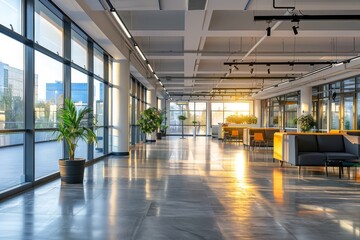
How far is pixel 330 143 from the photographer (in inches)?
362

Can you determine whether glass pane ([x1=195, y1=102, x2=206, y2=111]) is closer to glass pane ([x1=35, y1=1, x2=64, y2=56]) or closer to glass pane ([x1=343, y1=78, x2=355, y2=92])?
glass pane ([x1=343, y1=78, x2=355, y2=92])

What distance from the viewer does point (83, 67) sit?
9.27 m

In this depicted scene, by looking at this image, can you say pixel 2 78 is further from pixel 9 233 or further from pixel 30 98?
pixel 9 233

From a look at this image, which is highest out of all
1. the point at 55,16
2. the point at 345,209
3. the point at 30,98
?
the point at 55,16

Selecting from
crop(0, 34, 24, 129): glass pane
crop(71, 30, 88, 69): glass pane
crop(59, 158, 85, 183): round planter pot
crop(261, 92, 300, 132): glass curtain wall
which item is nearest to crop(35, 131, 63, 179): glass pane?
crop(59, 158, 85, 183): round planter pot

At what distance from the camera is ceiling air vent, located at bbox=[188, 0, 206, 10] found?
6.79m

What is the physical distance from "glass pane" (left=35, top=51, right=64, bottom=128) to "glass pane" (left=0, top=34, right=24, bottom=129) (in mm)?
663

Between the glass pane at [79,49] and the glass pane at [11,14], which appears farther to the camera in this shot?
the glass pane at [79,49]

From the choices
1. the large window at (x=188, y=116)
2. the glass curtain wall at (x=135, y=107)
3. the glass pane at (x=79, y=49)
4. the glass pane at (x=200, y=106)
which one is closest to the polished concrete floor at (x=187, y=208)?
the glass pane at (x=79, y=49)

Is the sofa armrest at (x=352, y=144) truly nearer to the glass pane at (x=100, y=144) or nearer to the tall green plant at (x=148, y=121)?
the glass pane at (x=100, y=144)

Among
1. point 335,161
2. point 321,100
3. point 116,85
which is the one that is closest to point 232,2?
point 335,161

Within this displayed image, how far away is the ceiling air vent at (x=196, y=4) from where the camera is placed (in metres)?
6.79

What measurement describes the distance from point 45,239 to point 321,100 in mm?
16965

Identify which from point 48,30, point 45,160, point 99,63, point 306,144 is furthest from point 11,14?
point 306,144
